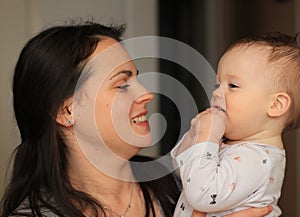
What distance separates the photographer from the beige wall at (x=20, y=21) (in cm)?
188

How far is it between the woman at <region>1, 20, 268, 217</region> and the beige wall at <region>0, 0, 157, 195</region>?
0.48m

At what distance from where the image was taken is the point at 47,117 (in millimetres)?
1365

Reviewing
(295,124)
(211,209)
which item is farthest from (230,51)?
(211,209)

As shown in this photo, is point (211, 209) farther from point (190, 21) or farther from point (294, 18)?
point (190, 21)

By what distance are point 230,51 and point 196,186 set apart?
333 mm

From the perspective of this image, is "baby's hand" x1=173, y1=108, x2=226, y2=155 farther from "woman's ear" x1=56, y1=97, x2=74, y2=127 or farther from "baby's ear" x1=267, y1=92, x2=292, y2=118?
"woman's ear" x1=56, y1=97, x2=74, y2=127

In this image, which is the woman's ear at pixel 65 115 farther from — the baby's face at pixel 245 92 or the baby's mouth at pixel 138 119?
the baby's face at pixel 245 92

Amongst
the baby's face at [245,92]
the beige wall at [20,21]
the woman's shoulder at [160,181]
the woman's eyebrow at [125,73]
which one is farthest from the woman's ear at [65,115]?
the beige wall at [20,21]

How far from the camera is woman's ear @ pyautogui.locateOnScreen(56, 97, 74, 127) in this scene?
1366 millimetres

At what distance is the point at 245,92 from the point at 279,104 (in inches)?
3.2

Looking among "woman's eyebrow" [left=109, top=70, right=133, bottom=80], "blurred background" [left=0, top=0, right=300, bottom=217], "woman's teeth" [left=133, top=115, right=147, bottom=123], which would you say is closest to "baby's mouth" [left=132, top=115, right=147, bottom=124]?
"woman's teeth" [left=133, top=115, right=147, bottom=123]

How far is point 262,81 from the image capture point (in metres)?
1.23

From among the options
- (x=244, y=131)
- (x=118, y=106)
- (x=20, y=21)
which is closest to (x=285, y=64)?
(x=244, y=131)

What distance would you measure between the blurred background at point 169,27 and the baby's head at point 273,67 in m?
0.89
